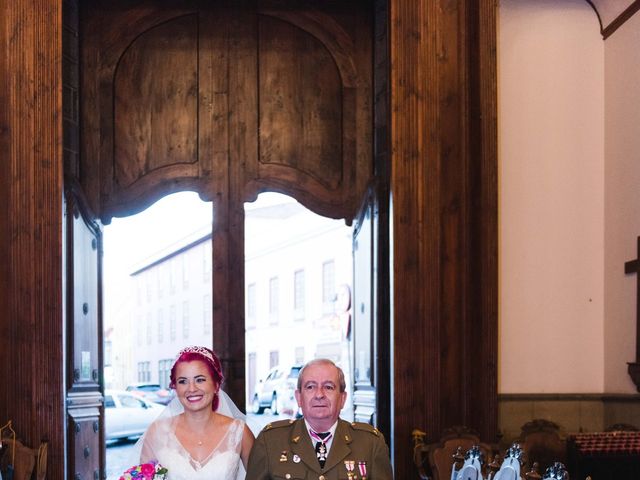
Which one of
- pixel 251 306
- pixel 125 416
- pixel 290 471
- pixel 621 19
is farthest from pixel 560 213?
pixel 251 306

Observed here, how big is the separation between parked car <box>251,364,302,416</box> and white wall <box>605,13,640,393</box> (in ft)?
20.5

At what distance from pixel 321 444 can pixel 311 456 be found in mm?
69

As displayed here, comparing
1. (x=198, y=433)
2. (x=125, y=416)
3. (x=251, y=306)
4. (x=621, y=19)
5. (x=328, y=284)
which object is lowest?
(x=125, y=416)

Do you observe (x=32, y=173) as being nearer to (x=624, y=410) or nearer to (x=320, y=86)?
(x=320, y=86)

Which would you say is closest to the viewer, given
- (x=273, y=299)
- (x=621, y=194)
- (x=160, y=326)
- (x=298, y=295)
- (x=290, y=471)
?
(x=290, y=471)

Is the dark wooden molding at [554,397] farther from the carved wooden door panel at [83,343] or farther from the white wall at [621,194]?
the carved wooden door panel at [83,343]

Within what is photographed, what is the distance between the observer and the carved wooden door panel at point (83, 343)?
710 centimetres

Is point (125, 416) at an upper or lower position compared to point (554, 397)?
lower

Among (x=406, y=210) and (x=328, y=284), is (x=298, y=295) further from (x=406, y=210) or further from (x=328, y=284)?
(x=406, y=210)

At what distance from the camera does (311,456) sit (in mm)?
4270

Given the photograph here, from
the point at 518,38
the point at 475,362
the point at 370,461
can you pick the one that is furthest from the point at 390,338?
the point at 370,461

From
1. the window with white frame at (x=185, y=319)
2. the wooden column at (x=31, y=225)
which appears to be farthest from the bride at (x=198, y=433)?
the window with white frame at (x=185, y=319)

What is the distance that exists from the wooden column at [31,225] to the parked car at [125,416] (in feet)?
30.1

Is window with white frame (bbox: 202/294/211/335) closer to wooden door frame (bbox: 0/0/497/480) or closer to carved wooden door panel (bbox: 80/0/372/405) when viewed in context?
carved wooden door panel (bbox: 80/0/372/405)
